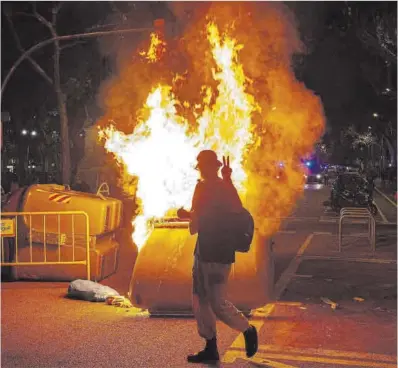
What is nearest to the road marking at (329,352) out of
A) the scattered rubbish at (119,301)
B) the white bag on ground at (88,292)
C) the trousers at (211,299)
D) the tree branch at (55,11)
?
the trousers at (211,299)

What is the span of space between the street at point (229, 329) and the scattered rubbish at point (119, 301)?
81mm

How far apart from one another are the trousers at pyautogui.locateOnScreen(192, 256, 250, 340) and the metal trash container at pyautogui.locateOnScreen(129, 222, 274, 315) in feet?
4.60

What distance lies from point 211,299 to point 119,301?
100 inches

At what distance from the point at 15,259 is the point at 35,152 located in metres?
58.5

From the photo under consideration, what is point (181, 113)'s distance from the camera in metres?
8.36

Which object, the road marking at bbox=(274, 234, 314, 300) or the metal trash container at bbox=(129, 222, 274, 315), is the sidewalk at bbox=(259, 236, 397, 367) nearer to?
the road marking at bbox=(274, 234, 314, 300)

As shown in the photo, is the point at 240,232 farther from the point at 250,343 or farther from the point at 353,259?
the point at 353,259

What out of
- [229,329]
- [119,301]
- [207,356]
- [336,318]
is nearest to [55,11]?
[119,301]

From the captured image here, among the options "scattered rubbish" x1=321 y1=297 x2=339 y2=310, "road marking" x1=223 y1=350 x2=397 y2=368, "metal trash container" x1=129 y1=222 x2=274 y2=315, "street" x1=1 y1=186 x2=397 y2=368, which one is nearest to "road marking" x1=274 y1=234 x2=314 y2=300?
"street" x1=1 y1=186 x2=397 y2=368

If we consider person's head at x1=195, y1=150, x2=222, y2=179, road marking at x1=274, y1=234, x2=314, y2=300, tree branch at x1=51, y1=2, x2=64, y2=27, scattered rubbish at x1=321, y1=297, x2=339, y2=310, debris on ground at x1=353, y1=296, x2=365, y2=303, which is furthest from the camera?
tree branch at x1=51, y1=2, x2=64, y2=27

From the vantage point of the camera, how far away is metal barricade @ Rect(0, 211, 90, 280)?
9.26 m

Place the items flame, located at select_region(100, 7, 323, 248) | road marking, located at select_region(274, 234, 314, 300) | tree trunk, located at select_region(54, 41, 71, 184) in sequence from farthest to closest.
→ tree trunk, located at select_region(54, 41, 71, 184) → road marking, located at select_region(274, 234, 314, 300) → flame, located at select_region(100, 7, 323, 248)

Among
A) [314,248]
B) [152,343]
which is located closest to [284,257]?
[314,248]

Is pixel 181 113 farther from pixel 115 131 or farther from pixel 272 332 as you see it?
pixel 272 332
